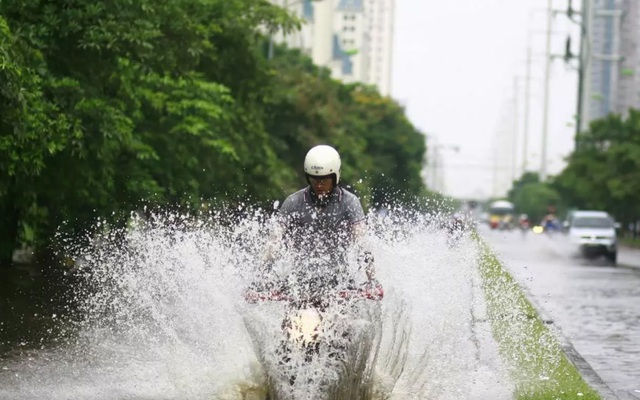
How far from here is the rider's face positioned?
8883 millimetres

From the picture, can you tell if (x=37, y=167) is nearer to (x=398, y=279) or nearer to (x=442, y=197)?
(x=442, y=197)

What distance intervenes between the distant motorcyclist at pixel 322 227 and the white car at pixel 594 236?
35.0 m

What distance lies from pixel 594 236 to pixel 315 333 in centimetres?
3809

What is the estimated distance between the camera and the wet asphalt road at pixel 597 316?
11867 millimetres

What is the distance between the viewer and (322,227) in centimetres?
900

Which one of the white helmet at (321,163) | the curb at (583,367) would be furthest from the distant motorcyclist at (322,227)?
the curb at (583,367)

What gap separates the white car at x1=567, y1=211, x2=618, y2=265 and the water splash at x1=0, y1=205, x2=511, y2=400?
33.2 metres

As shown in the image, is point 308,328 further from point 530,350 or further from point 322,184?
point 530,350

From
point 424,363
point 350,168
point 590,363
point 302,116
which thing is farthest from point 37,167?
point 350,168

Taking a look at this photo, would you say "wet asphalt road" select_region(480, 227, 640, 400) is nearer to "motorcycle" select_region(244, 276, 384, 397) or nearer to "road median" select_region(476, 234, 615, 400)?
"road median" select_region(476, 234, 615, 400)

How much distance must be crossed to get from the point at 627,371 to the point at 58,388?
16.6 feet

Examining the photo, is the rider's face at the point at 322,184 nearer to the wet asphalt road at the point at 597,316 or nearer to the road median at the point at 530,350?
the road median at the point at 530,350

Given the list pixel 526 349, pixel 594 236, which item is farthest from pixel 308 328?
pixel 594 236

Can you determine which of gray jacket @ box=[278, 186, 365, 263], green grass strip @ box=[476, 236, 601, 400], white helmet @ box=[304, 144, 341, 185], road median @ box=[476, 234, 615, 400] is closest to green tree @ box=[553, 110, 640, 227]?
green grass strip @ box=[476, 236, 601, 400]
